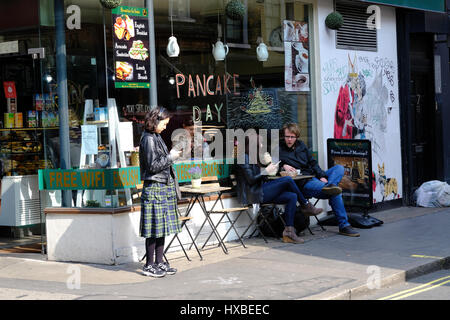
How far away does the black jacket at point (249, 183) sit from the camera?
31.9ft

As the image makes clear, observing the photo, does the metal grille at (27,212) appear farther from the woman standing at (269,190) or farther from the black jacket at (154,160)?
the black jacket at (154,160)

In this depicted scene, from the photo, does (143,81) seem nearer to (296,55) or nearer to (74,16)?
(74,16)

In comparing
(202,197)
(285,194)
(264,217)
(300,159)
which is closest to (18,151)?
(202,197)

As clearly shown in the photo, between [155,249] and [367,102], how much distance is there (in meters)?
6.12

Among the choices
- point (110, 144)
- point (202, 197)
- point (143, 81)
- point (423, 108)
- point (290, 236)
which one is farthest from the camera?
point (423, 108)

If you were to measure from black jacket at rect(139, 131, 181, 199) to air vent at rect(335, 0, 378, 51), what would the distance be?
17.4ft

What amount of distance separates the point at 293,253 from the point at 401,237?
1997 mm

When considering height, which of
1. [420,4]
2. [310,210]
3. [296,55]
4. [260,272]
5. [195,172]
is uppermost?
[420,4]

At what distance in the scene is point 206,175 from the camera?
1002 centimetres

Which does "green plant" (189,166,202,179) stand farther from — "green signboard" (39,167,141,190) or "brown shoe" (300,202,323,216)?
"brown shoe" (300,202,323,216)

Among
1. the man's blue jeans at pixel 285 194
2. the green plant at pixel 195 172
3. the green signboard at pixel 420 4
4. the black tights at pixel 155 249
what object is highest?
the green signboard at pixel 420 4

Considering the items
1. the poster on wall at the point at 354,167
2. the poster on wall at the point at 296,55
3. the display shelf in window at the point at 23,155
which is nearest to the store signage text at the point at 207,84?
the poster on wall at the point at 296,55

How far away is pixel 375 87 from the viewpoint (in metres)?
12.8

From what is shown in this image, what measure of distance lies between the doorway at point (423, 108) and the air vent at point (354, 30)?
1563 mm
